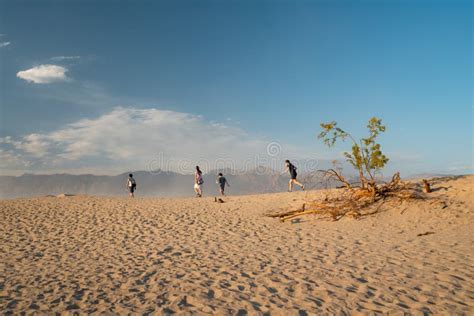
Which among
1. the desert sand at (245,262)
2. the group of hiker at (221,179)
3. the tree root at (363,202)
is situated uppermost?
the group of hiker at (221,179)

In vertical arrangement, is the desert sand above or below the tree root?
below

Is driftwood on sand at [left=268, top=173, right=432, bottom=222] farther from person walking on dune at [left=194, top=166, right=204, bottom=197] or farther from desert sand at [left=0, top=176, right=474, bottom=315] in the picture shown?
person walking on dune at [left=194, top=166, right=204, bottom=197]

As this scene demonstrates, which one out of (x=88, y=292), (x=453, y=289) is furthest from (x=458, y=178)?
(x=88, y=292)

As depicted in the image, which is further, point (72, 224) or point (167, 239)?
point (72, 224)

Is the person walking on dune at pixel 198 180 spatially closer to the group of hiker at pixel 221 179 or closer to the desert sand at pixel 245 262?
the group of hiker at pixel 221 179

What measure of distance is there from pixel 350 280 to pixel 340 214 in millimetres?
7931

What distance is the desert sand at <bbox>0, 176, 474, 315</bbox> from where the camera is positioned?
18.7ft

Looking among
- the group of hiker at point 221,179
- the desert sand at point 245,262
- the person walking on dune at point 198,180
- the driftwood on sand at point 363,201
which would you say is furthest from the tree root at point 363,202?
the person walking on dune at point 198,180

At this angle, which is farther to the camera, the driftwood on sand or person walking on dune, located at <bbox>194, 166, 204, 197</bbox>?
person walking on dune, located at <bbox>194, 166, 204, 197</bbox>

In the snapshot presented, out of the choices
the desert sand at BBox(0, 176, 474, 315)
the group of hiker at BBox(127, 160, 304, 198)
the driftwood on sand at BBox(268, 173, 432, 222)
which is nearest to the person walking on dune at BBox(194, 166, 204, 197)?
the group of hiker at BBox(127, 160, 304, 198)

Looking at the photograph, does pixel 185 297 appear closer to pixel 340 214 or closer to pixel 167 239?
pixel 167 239

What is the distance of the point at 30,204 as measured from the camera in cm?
1994

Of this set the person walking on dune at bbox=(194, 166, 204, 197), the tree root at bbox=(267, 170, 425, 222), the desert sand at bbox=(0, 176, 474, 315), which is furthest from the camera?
the person walking on dune at bbox=(194, 166, 204, 197)

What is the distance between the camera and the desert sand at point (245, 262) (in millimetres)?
5688
